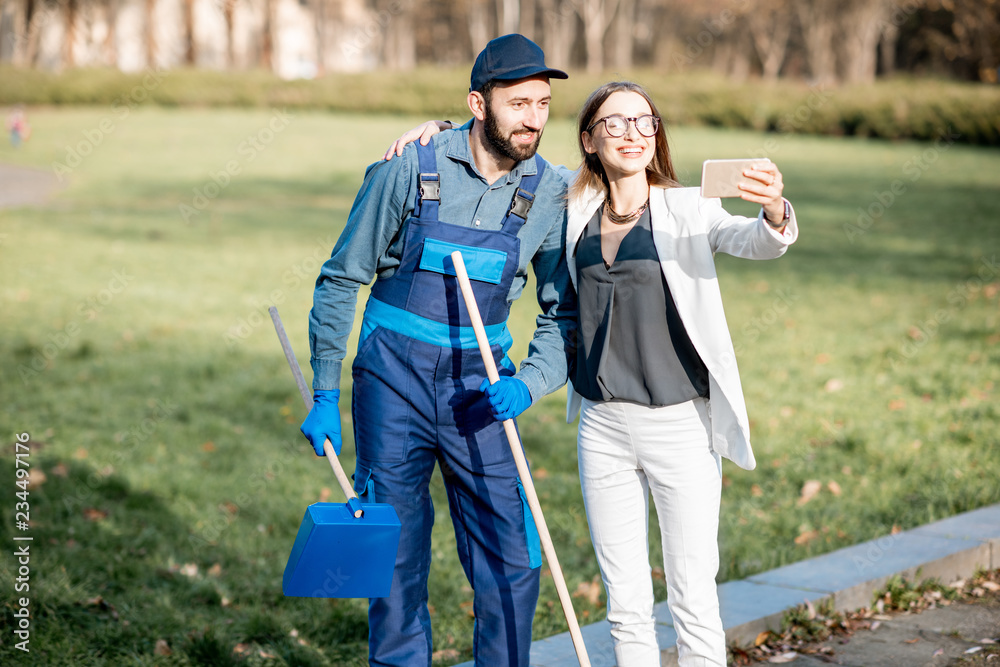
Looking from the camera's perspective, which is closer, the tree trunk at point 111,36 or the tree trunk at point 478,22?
the tree trunk at point 111,36

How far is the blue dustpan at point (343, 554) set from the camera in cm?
285

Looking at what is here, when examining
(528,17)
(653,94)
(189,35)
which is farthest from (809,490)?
(528,17)

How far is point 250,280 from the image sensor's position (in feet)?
40.8

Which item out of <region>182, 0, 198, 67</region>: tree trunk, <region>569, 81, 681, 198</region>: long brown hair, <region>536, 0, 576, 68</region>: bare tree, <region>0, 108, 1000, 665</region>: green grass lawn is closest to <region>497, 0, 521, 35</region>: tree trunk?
<region>536, 0, 576, 68</region>: bare tree

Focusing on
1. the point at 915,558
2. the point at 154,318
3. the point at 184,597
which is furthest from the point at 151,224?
the point at 915,558

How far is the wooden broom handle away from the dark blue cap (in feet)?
1.74

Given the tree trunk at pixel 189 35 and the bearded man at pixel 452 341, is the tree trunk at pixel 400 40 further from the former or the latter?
the bearded man at pixel 452 341

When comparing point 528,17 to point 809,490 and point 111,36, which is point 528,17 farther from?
point 809,490

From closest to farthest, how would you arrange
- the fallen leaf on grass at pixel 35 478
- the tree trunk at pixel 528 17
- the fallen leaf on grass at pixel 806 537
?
1. the fallen leaf on grass at pixel 806 537
2. the fallen leaf on grass at pixel 35 478
3. the tree trunk at pixel 528 17

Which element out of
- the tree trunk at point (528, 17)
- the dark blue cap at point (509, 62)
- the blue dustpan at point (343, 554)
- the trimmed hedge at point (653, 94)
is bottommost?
the blue dustpan at point (343, 554)

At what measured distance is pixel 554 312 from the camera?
10.7 feet

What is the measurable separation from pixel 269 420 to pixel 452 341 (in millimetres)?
4516

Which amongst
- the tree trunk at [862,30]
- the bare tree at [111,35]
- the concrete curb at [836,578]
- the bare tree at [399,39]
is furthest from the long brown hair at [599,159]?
the bare tree at [399,39]

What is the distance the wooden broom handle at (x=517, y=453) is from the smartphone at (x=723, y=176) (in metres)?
0.71
